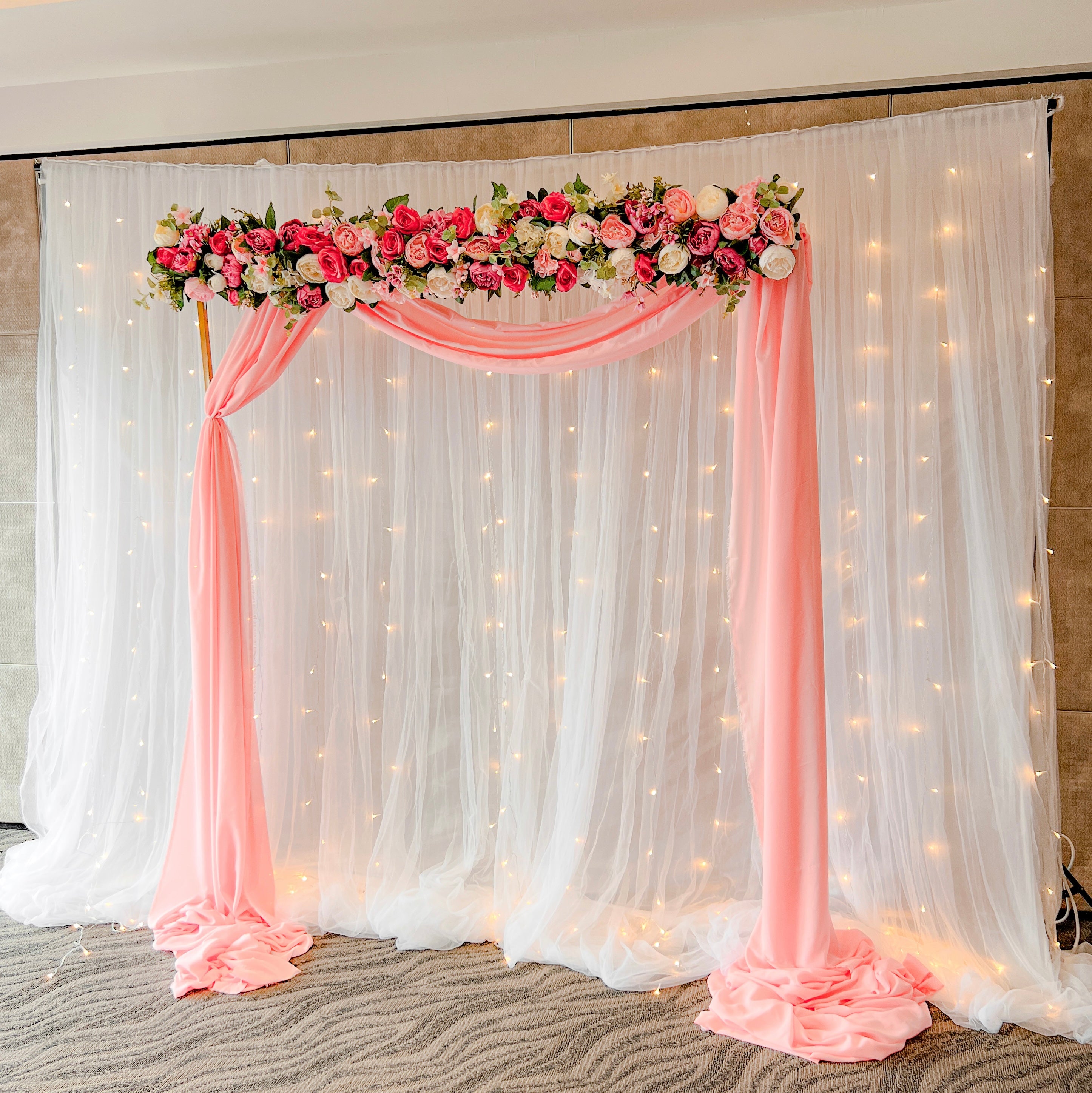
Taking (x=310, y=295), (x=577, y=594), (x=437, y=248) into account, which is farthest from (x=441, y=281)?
(x=577, y=594)

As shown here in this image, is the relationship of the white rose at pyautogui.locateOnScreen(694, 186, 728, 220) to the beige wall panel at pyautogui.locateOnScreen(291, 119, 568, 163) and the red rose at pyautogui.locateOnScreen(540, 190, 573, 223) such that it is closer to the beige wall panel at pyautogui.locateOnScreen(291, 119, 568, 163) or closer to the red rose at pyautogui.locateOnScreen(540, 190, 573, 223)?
the red rose at pyautogui.locateOnScreen(540, 190, 573, 223)

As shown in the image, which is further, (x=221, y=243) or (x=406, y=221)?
(x=221, y=243)

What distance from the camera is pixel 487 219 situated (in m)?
2.47

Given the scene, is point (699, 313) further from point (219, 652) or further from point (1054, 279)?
point (219, 652)

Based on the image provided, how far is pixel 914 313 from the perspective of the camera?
267 centimetres

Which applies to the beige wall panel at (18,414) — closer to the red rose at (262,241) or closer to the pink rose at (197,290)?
the pink rose at (197,290)

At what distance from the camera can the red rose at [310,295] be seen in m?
2.63

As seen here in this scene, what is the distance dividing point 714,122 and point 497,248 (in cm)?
104

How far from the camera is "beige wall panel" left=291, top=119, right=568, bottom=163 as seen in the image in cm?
308

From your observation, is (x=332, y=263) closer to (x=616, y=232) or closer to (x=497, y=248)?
(x=497, y=248)

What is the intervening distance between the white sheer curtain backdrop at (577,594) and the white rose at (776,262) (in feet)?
1.46

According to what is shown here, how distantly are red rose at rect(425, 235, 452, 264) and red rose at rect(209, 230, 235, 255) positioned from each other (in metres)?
0.63

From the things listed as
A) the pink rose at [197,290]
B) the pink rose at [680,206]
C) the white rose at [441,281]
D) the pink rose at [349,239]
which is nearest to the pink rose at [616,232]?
the pink rose at [680,206]

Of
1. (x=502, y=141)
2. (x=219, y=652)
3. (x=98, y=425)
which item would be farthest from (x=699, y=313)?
(x=98, y=425)
